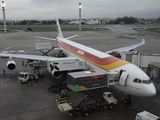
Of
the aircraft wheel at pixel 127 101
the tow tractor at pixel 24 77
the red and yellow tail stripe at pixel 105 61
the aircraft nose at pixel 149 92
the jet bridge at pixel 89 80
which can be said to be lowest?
the aircraft wheel at pixel 127 101

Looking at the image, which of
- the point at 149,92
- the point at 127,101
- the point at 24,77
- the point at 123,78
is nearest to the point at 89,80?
the point at 123,78

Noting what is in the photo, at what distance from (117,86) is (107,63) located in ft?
9.08

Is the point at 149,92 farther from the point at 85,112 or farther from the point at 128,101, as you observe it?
the point at 85,112

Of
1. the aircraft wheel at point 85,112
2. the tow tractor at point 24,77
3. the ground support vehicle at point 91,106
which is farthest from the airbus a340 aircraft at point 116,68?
the aircraft wheel at point 85,112

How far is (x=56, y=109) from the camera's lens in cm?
1517

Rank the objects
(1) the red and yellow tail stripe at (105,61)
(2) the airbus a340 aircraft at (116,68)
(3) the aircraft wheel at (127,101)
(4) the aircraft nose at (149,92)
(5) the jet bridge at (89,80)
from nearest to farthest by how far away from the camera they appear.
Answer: (4) the aircraft nose at (149,92) < (5) the jet bridge at (89,80) < (2) the airbus a340 aircraft at (116,68) < (1) the red and yellow tail stripe at (105,61) < (3) the aircraft wheel at (127,101)

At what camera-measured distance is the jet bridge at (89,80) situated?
518 inches

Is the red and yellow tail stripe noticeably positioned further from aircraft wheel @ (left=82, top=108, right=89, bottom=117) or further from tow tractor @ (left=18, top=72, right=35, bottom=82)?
tow tractor @ (left=18, top=72, right=35, bottom=82)

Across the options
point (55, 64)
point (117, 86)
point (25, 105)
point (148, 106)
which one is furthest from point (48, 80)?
point (148, 106)

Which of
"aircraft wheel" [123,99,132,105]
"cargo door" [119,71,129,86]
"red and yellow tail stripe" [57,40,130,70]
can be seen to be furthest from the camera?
"aircraft wheel" [123,99,132,105]

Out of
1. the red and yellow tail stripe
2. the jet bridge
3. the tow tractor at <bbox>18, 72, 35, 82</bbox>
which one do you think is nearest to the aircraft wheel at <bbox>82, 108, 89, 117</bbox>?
the jet bridge

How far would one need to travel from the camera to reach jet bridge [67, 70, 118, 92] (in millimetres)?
13148

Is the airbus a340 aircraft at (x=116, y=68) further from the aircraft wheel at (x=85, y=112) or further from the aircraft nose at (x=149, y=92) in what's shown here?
the aircraft wheel at (x=85, y=112)

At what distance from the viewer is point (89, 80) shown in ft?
44.6
